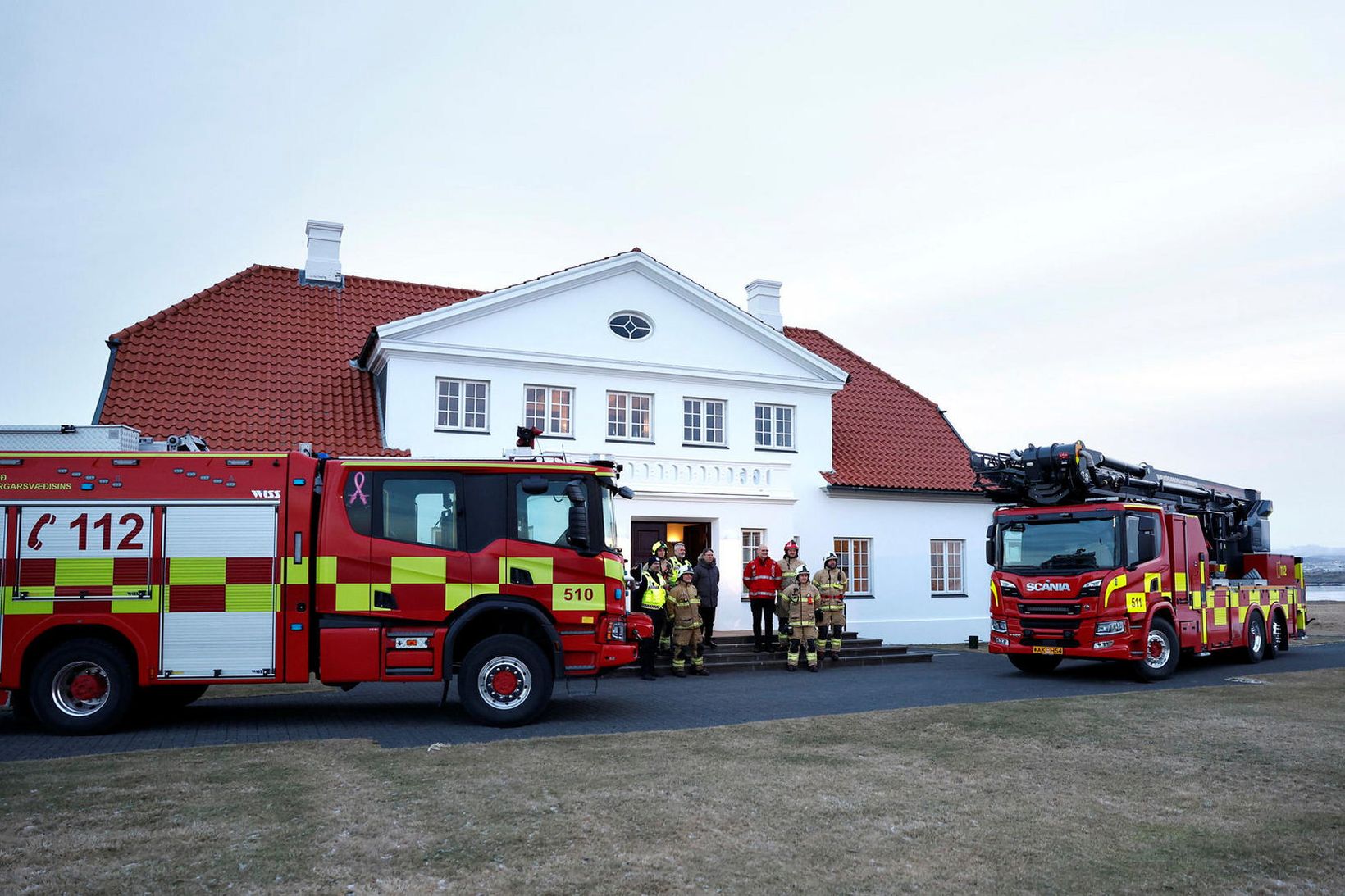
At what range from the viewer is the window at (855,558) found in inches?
963

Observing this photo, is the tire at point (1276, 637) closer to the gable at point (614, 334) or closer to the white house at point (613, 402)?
the white house at point (613, 402)

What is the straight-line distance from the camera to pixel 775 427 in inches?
947

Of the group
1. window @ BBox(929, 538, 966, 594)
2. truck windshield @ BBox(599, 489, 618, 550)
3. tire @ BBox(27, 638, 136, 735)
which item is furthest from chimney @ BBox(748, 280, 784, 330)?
tire @ BBox(27, 638, 136, 735)

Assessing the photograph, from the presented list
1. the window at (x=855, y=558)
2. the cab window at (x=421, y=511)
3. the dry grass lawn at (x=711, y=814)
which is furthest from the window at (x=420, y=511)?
the window at (x=855, y=558)

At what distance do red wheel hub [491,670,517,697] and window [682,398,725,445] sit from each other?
1154 centimetres

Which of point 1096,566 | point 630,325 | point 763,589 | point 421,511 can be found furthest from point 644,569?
point 630,325

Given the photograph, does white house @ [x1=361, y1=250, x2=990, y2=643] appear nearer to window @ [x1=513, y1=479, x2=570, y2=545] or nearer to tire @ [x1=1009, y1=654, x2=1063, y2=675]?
tire @ [x1=1009, y1=654, x2=1063, y2=675]

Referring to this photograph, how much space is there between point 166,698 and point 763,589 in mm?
9780

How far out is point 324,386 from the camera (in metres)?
21.2

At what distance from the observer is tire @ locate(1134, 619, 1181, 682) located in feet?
54.3

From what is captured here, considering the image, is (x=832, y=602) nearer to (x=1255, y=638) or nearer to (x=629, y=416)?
(x=629, y=416)

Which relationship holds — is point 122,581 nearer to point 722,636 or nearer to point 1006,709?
point 1006,709

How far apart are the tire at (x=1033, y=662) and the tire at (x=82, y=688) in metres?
13.3

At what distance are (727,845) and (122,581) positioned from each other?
7.54 meters
